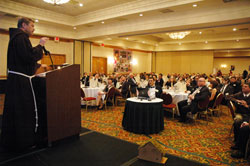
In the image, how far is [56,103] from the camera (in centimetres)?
277

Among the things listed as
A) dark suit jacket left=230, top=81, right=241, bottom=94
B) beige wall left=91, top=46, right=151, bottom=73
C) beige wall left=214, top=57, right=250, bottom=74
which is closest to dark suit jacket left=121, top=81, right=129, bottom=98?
dark suit jacket left=230, top=81, right=241, bottom=94

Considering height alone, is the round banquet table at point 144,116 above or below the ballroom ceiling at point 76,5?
below

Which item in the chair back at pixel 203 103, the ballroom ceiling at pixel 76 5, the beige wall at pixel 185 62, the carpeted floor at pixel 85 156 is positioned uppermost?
the ballroom ceiling at pixel 76 5

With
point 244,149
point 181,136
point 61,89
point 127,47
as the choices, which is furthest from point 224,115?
point 127,47

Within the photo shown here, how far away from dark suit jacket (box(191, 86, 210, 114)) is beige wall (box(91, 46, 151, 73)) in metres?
10.4

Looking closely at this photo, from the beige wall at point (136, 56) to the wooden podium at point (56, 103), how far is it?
1162 centimetres

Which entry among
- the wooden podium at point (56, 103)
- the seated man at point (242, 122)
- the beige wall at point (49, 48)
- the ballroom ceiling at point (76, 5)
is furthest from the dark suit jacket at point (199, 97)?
the beige wall at point (49, 48)

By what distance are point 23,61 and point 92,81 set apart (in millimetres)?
5234

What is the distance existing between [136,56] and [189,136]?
14.2 metres

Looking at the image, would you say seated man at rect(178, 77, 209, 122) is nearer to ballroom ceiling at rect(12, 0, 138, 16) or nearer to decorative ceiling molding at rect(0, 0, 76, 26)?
ballroom ceiling at rect(12, 0, 138, 16)

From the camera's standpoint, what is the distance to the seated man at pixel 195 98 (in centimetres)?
521

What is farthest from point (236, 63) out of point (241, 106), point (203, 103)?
point (241, 106)

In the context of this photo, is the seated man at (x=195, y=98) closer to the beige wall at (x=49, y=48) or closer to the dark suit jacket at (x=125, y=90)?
the dark suit jacket at (x=125, y=90)

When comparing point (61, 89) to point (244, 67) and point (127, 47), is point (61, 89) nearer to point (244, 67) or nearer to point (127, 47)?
point (127, 47)
